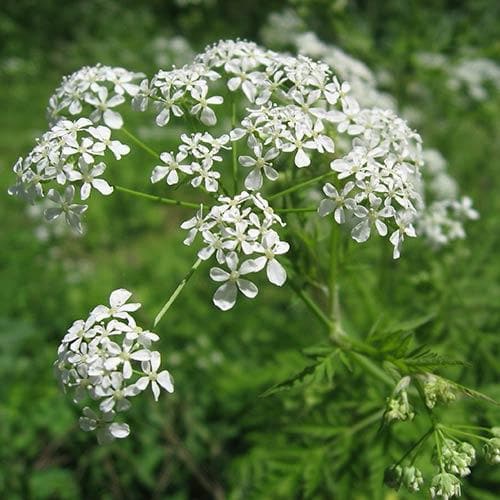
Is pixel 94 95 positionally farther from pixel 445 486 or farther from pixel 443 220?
pixel 445 486

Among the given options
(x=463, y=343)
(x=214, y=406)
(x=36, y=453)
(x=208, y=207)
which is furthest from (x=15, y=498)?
(x=463, y=343)

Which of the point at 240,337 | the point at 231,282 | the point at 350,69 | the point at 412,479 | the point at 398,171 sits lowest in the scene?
the point at 412,479

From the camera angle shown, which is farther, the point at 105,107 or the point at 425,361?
the point at 105,107

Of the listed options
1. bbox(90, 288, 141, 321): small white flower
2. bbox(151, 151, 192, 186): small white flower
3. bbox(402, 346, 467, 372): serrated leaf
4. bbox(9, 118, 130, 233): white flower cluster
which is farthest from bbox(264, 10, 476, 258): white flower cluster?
bbox(9, 118, 130, 233): white flower cluster

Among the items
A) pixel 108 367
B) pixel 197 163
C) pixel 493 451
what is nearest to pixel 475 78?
pixel 197 163

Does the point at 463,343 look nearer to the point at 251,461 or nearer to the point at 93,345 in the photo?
the point at 251,461

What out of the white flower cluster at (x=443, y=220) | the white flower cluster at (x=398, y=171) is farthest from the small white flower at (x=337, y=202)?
the white flower cluster at (x=443, y=220)
